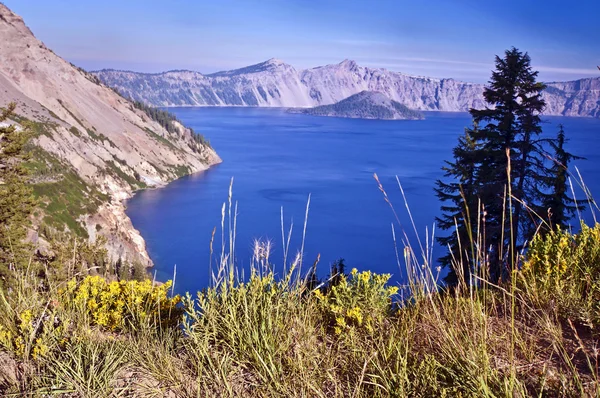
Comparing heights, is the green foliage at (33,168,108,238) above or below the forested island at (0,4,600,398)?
below

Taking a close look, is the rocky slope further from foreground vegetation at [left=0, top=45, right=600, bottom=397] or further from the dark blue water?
foreground vegetation at [left=0, top=45, right=600, bottom=397]

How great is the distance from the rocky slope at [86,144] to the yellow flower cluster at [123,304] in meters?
49.4

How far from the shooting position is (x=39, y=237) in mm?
41312

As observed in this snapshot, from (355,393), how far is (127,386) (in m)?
1.26

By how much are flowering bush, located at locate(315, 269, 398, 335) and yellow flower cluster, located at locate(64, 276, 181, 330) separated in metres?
1.25

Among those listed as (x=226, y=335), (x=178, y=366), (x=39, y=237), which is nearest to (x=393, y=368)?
(x=226, y=335)

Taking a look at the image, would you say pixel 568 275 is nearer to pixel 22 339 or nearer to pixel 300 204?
pixel 22 339

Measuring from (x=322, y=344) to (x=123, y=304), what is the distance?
175 cm

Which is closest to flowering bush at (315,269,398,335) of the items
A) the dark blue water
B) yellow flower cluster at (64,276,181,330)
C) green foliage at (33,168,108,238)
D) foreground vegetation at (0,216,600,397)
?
foreground vegetation at (0,216,600,397)

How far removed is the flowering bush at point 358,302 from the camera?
3.32 m

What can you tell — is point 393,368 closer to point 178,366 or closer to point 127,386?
point 178,366

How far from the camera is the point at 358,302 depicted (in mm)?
3566

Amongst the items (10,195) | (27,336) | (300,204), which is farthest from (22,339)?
(300,204)

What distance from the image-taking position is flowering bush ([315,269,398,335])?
3.32 m
